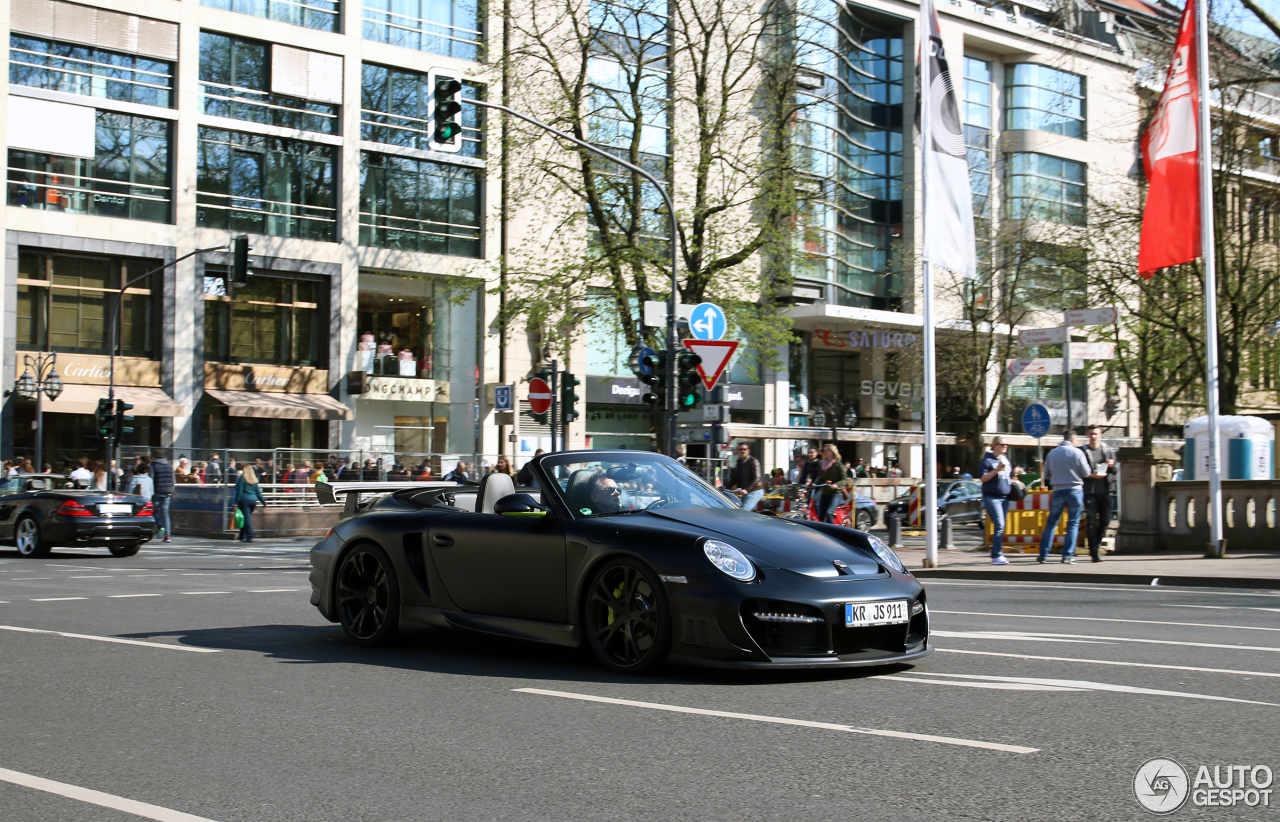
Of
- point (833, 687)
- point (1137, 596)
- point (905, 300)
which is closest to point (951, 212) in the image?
point (1137, 596)

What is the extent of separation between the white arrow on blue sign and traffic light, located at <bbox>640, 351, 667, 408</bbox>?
2.42 ft

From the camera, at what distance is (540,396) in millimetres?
22531

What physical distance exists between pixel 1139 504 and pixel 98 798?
19.6 meters

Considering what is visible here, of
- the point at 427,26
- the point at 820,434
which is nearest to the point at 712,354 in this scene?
the point at 427,26

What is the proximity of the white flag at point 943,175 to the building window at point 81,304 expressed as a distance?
27078 millimetres

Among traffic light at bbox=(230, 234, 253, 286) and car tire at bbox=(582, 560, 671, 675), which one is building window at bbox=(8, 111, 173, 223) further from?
car tire at bbox=(582, 560, 671, 675)

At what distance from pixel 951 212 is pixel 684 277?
13558 mm

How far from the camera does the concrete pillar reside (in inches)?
836

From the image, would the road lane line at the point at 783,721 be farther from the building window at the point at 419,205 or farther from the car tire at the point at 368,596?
the building window at the point at 419,205

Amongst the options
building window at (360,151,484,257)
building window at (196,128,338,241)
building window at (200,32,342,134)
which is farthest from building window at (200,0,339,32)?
building window at (360,151,484,257)

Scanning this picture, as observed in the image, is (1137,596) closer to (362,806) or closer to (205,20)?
(362,806)

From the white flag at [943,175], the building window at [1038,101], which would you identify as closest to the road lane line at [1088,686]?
the white flag at [943,175]

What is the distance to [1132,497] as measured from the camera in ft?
70.6

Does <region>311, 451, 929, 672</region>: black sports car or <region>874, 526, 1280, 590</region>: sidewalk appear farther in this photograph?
<region>874, 526, 1280, 590</region>: sidewalk
